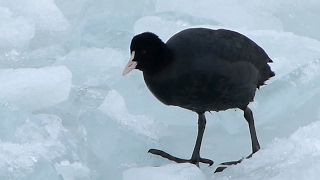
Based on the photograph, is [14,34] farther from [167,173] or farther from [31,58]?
[167,173]

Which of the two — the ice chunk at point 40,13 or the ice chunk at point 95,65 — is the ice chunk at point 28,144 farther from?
the ice chunk at point 40,13

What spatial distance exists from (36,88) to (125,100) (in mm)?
384

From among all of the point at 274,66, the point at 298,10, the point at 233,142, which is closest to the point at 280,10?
the point at 298,10

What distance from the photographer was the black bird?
7.57ft

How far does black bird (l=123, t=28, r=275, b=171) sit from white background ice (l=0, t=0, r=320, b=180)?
0.23 m

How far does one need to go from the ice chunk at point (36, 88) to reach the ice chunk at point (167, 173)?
20.9 inches

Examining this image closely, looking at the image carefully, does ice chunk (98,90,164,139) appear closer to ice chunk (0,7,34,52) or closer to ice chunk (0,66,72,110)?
ice chunk (0,66,72,110)

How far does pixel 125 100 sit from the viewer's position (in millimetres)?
2803

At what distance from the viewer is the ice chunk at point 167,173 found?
2.16 metres

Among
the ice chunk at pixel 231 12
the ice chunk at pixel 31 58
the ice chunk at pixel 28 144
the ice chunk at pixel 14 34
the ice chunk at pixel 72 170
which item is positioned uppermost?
the ice chunk at pixel 28 144

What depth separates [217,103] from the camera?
2.40m

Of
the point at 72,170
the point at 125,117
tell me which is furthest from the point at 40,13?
the point at 72,170

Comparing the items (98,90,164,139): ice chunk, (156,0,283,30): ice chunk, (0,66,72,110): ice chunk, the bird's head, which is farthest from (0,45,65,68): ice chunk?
the bird's head

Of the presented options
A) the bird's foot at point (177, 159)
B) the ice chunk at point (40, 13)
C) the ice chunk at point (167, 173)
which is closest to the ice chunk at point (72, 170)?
the ice chunk at point (167, 173)
